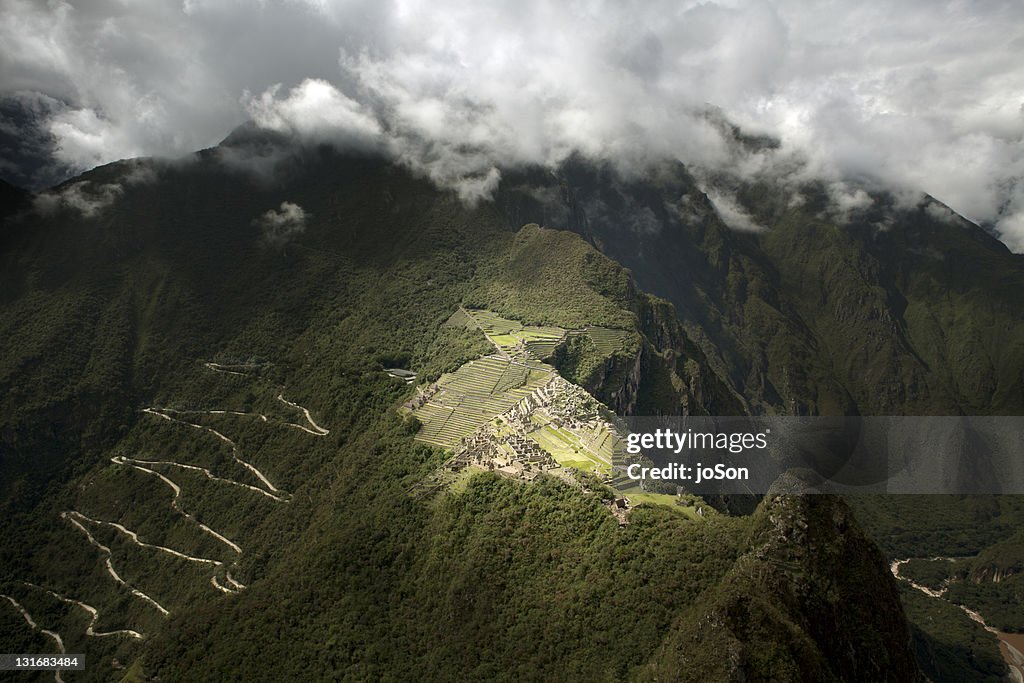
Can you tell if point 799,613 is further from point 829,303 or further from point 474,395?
point 829,303

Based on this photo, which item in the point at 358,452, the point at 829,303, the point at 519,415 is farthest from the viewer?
the point at 829,303

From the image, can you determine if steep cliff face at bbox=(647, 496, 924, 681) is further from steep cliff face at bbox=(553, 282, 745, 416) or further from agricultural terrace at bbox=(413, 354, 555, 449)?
steep cliff face at bbox=(553, 282, 745, 416)

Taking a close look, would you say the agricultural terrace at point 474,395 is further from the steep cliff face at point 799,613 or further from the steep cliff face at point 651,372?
the steep cliff face at point 799,613

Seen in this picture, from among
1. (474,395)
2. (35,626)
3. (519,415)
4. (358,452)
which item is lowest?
(35,626)

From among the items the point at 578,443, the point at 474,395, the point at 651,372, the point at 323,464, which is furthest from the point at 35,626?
the point at 651,372

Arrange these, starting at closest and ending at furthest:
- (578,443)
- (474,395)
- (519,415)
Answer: (578,443) → (519,415) → (474,395)
